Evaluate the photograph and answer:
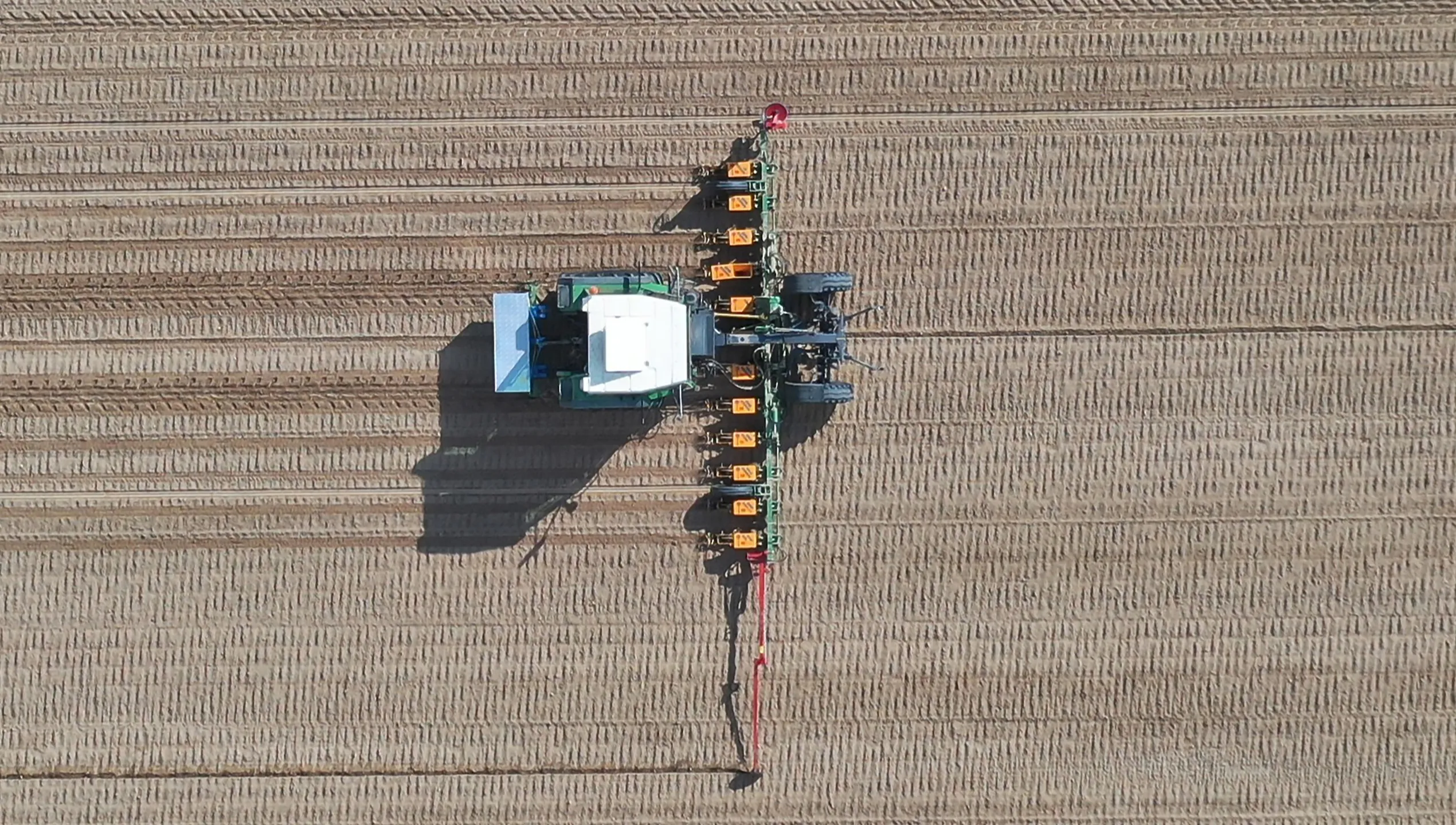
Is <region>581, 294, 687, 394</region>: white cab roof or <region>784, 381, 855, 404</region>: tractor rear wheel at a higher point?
<region>581, 294, 687, 394</region>: white cab roof

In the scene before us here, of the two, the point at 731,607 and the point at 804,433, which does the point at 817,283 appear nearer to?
the point at 804,433

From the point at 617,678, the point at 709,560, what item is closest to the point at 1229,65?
the point at 709,560

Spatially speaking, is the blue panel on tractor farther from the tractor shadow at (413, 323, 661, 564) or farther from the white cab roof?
the white cab roof

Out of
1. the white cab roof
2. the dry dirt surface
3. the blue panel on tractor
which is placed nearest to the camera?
the white cab roof

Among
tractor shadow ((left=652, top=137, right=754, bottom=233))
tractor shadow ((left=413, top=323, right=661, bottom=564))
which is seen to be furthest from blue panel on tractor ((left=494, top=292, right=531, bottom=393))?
tractor shadow ((left=652, top=137, right=754, bottom=233))

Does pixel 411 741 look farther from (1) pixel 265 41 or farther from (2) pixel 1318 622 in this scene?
(2) pixel 1318 622

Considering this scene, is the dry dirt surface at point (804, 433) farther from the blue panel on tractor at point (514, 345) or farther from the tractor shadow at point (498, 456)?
the blue panel on tractor at point (514, 345)
